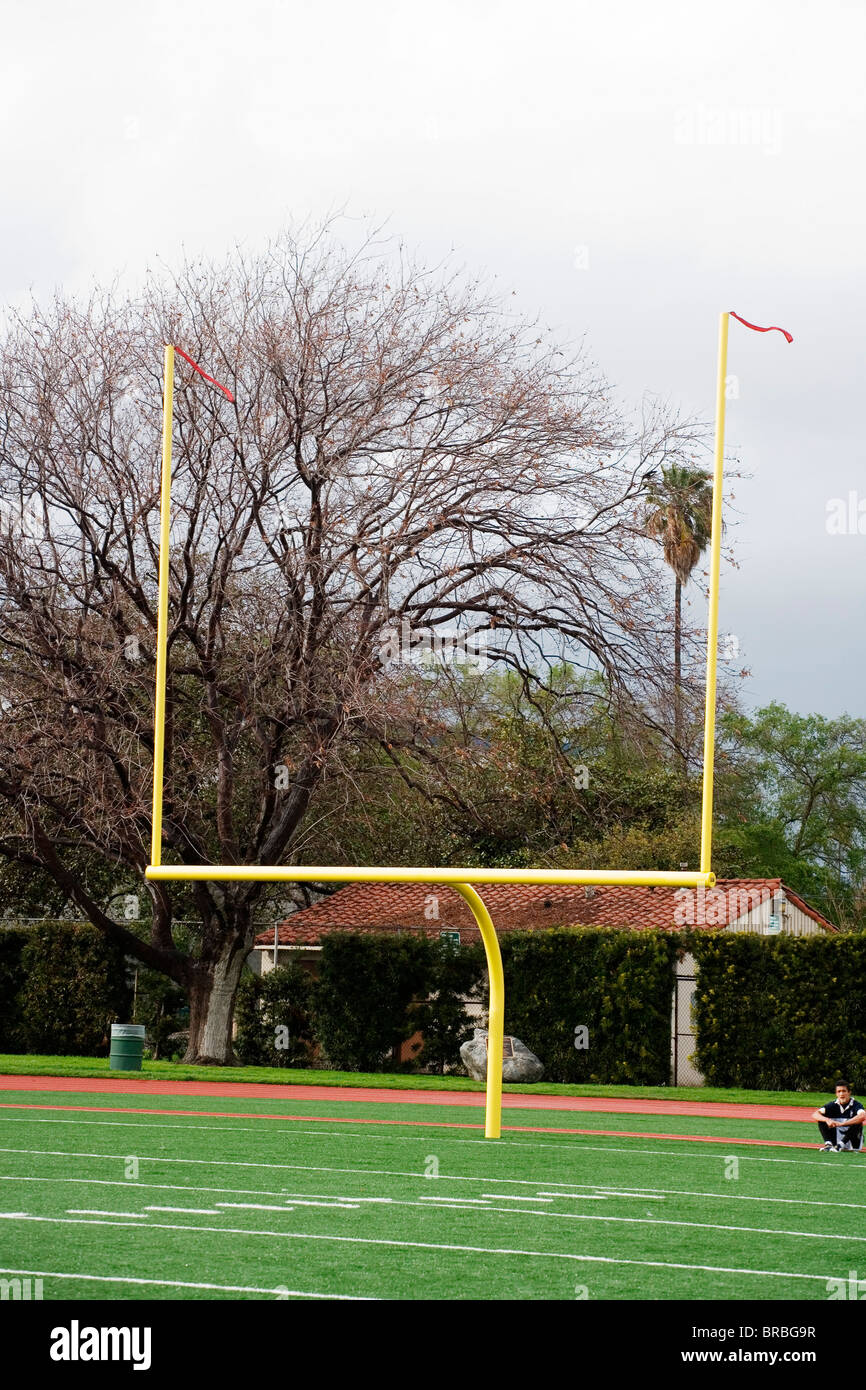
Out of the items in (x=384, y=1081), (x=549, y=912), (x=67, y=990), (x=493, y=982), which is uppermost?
(x=549, y=912)

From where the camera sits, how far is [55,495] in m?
23.8

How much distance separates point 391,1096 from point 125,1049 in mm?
4453

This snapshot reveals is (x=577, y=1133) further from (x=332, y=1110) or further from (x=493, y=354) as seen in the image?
(x=493, y=354)

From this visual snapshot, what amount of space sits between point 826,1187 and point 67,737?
1377 centimetres

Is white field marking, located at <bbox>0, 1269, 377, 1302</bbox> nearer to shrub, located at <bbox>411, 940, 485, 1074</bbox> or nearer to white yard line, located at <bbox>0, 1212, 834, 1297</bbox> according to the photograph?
white yard line, located at <bbox>0, 1212, 834, 1297</bbox>

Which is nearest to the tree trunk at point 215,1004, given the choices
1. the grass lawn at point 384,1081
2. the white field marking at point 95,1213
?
the grass lawn at point 384,1081

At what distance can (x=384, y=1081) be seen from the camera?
24375 millimetres

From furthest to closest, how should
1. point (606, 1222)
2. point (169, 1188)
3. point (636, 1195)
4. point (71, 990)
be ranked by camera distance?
point (71, 990), point (636, 1195), point (169, 1188), point (606, 1222)

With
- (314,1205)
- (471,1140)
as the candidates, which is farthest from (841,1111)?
(314,1205)

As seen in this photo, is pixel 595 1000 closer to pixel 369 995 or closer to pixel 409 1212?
pixel 369 995

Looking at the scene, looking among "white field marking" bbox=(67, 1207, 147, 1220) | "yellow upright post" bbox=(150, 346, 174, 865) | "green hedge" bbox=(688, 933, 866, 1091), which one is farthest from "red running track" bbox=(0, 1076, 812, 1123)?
"white field marking" bbox=(67, 1207, 147, 1220)

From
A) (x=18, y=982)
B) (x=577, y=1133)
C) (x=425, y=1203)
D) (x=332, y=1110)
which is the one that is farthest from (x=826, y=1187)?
(x=18, y=982)

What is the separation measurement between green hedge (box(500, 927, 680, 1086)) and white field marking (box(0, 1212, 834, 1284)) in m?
17.0

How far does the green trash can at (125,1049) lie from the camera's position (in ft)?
77.7
